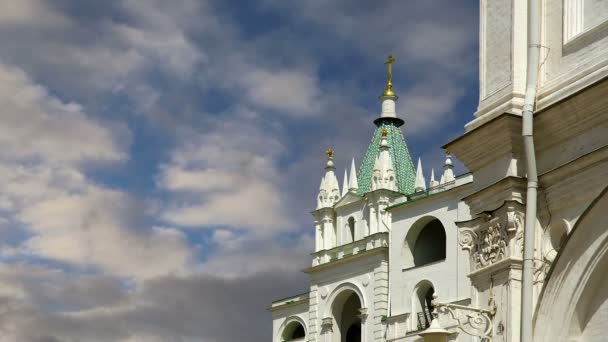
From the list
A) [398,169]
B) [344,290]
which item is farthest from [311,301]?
[398,169]

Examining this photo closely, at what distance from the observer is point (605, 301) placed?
1167 cm

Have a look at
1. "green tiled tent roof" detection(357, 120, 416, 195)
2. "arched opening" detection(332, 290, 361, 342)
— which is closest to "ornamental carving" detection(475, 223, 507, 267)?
"arched opening" detection(332, 290, 361, 342)

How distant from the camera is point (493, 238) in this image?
12531 mm

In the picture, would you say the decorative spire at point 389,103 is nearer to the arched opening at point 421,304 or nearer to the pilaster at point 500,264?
the arched opening at point 421,304

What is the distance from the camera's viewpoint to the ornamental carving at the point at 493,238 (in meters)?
12.3

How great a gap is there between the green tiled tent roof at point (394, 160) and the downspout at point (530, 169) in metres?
40.2

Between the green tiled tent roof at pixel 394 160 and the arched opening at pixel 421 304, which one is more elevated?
the green tiled tent roof at pixel 394 160

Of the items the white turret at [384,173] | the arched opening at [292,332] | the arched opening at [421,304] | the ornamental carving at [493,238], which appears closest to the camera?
the ornamental carving at [493,238]

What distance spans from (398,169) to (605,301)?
140 ft

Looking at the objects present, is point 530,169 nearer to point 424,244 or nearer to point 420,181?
point 424,244

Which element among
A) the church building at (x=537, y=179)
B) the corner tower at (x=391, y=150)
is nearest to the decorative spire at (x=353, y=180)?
the corner tower at (x=391, y=150)

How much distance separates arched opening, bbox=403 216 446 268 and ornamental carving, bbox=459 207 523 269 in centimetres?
3487

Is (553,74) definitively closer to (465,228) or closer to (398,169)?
(465,228)

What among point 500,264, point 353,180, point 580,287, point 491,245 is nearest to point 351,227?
point 353,180
